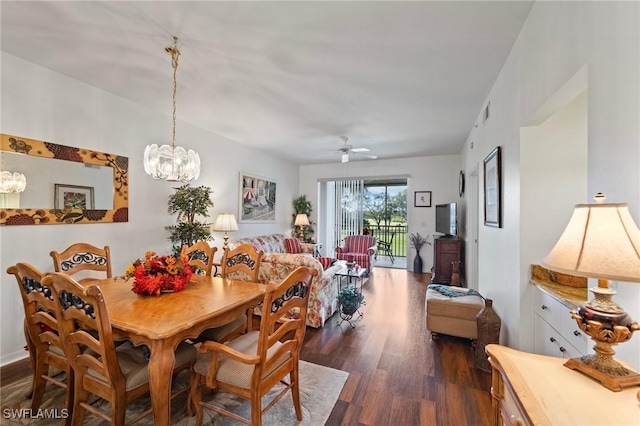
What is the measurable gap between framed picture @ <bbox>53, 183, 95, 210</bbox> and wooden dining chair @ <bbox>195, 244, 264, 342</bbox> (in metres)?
1.70

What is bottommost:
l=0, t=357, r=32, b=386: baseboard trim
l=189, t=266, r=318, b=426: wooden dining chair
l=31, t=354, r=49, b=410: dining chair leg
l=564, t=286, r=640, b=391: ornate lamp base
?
l=0, t=357, r=32, b=386: baseboard trim

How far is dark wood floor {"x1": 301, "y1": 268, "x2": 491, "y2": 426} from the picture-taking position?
1.84 m

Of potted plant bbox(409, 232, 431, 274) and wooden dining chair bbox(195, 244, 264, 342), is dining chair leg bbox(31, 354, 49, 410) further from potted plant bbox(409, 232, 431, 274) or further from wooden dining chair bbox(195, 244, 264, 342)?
potted plant bbox(409, 232, 431, 274)

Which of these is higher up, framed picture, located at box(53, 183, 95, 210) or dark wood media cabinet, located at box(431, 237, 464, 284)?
framed picture, located at box(53, 183, 95, 210)

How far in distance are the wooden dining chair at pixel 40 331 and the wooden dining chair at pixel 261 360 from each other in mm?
853

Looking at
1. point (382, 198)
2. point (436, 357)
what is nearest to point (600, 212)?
point (436, 357)

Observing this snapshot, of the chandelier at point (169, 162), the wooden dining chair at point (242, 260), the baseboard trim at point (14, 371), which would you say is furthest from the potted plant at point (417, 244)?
the baseboard trim at point (14, 371)

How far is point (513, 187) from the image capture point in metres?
2.19

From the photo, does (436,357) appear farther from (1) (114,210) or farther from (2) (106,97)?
(2) (106,97)

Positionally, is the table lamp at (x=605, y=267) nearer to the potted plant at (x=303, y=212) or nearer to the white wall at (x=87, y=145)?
the white wall at (x=87, y=145)

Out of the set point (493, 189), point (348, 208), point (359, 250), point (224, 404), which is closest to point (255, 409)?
point (224, 404)

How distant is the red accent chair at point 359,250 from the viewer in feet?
19.7

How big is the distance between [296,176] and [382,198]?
2.95 meters

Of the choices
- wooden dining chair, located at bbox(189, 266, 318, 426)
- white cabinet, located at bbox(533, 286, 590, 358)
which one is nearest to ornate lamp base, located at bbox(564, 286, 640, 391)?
white cabinet, located at bbox(533, 286, 590, 358)
